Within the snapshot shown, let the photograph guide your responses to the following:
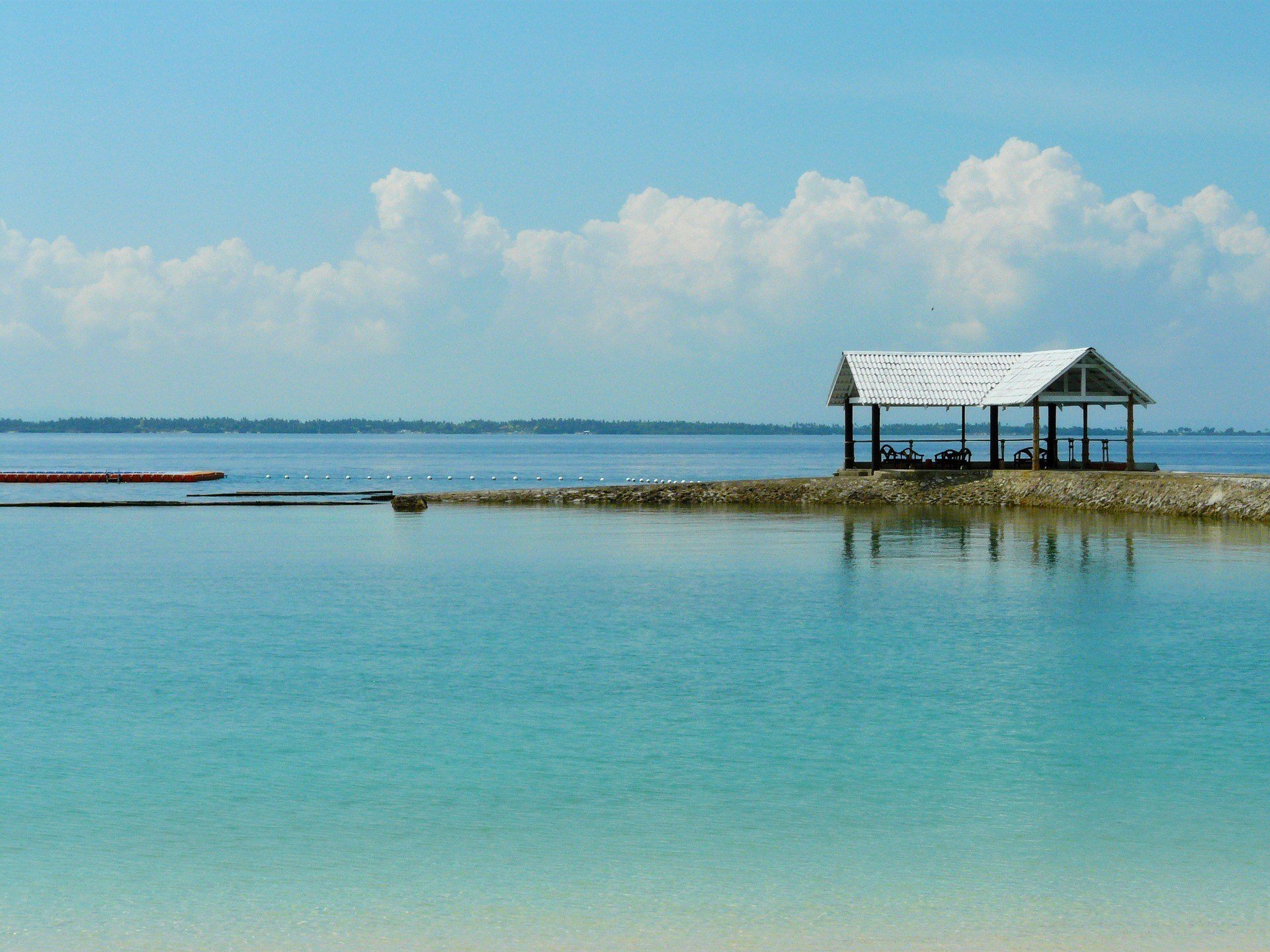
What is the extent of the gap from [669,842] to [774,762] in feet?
8.29

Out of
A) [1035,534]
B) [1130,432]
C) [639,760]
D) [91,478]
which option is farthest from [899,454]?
[91,478]

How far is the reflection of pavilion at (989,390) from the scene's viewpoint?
41.2 meters

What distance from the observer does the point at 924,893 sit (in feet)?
26.7

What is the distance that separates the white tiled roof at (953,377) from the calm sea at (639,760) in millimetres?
15715

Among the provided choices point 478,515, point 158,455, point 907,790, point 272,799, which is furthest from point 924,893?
point 158,455

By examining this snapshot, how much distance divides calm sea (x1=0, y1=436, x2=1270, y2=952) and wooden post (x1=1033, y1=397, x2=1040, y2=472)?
591 inches

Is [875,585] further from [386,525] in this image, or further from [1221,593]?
[386,525]

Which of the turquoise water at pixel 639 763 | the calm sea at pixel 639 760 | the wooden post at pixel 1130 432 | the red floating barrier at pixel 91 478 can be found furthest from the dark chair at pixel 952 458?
the red floating barrier at pixel 91 478

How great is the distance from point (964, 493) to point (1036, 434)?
113 inches

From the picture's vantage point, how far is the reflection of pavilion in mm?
41219

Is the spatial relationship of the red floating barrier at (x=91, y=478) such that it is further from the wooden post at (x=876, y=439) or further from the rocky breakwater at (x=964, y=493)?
the wooden post at (x=876, y=439)

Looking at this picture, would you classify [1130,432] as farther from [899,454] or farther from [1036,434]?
[899,454]

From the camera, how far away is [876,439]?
44.5m

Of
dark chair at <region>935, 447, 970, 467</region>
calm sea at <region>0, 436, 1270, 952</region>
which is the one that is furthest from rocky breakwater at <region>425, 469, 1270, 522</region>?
calm sea at <region>0, 436, 1270, 952</region>
